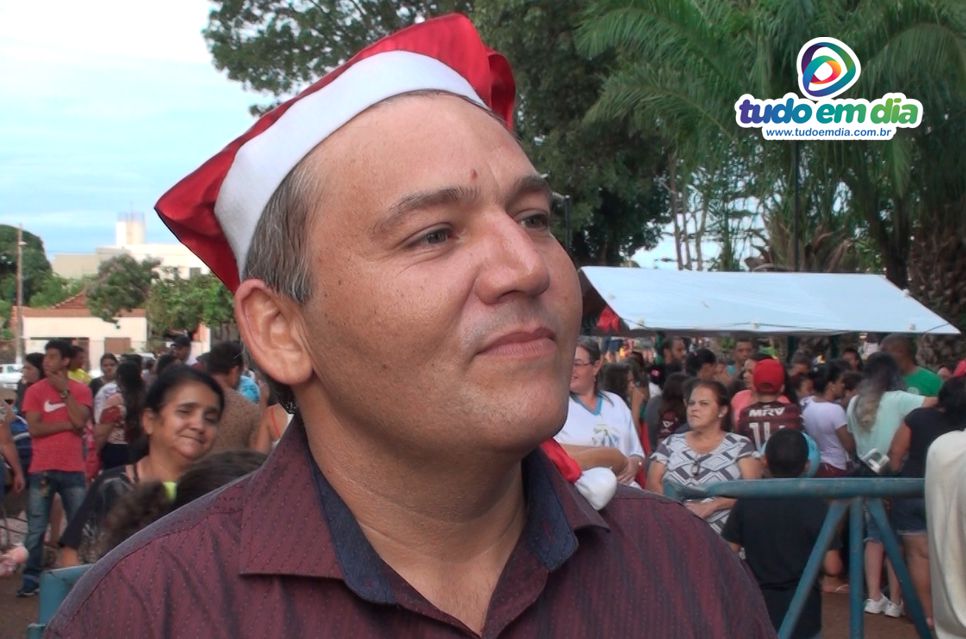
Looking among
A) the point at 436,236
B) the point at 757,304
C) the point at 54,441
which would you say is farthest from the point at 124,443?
the point at 436,236

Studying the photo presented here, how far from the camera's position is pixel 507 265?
56.6 inches

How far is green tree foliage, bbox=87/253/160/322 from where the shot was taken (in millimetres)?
63656

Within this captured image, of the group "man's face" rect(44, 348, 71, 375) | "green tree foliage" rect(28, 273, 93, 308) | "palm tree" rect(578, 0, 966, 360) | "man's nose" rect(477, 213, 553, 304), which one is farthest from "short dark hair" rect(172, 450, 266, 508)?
"green tree foliage" rect(28, 273, 93, 308)

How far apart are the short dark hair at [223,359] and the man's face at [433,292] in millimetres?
6700

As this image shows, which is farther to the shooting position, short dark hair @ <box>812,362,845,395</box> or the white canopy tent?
the white canopy tent

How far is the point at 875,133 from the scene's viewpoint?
1642 centimetres

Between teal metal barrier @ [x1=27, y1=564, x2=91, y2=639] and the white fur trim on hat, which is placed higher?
the white fur trim on hat

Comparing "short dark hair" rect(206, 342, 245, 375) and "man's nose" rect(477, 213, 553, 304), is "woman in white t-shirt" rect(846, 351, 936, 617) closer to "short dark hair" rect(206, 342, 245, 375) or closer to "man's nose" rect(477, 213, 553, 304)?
"short dark hair" rect(206, 342, 245, 375)

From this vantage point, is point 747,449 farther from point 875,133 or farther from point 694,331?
point 875,133

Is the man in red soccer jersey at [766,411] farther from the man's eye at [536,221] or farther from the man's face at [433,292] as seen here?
the man's face at [433,292]

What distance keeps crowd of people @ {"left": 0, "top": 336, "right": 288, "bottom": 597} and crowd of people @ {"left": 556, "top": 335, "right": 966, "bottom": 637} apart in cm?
162

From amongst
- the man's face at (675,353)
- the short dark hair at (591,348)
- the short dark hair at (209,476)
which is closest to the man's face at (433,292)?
the short dark hair at (209,476)

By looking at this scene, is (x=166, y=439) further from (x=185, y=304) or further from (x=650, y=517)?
(x=185, y=304)

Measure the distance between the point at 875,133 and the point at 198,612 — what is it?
16.3 m
